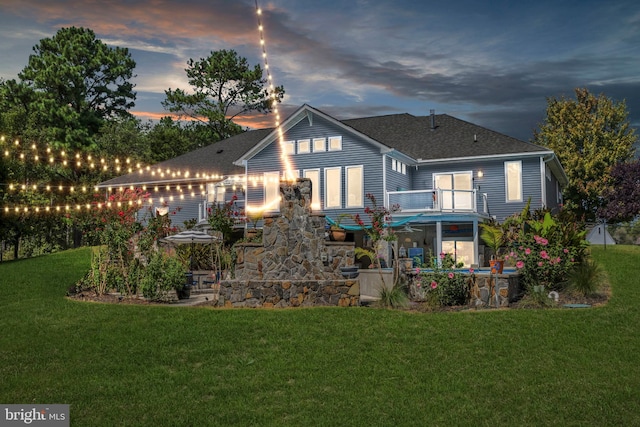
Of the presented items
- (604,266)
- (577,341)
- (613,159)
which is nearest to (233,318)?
(577,341)

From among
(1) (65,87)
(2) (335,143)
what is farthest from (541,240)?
(1) (65,87)

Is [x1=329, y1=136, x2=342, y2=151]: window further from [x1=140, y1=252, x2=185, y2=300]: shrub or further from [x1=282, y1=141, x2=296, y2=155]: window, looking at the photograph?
[x1=140, y1=252, x2=185, y2=300]: shrub

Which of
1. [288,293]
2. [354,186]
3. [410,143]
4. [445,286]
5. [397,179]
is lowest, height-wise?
[288,293]

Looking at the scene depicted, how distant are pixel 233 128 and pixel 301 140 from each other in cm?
2190

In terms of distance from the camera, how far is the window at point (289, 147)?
29250 millimetres

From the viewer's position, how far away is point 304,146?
29.1m

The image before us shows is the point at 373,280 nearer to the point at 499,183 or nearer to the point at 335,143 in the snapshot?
the point at 335,143

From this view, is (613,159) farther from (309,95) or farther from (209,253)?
(209,253)

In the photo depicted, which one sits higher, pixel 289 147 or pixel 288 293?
pixel 289 147

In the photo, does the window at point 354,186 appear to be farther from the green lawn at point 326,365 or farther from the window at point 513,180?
the green lawn at point 326,365

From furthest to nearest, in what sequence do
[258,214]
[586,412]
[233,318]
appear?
[258,214], [233,318], [586,412]

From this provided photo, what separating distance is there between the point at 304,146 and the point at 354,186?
3431 mm

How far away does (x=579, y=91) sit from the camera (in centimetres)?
4300

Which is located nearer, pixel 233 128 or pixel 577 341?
pixel 577 341
